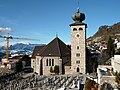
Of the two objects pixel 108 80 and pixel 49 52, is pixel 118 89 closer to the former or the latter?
pixel 108 80

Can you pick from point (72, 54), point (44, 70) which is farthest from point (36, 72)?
point (72, 54)

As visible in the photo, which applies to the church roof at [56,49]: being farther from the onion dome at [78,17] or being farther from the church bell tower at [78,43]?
the onion dome at [78,17]

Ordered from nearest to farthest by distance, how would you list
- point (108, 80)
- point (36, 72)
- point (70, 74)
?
point (108, 80) < point (70, 74) < point (36, 72)

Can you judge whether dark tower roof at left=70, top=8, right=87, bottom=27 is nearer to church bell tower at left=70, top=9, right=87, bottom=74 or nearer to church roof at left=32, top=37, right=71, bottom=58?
church bell tower at left=70, top=9, right=87, bottom=74

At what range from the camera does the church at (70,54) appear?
5438cm

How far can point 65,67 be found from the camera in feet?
182

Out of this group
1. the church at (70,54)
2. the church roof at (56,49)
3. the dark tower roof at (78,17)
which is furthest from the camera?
the church roof at (56,49)

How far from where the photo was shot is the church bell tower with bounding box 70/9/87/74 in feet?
178

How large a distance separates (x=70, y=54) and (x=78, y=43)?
424cm

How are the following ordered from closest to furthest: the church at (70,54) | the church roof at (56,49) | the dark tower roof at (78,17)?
the dark tower roof at (78,17) → the church at (70,54) → the church roof at (56,49)

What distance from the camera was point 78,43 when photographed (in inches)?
2148

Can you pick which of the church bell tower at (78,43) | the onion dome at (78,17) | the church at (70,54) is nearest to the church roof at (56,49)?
the church at (70,54)

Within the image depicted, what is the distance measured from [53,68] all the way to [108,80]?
26287 mm

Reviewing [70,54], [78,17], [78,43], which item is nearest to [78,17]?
[78,17]
